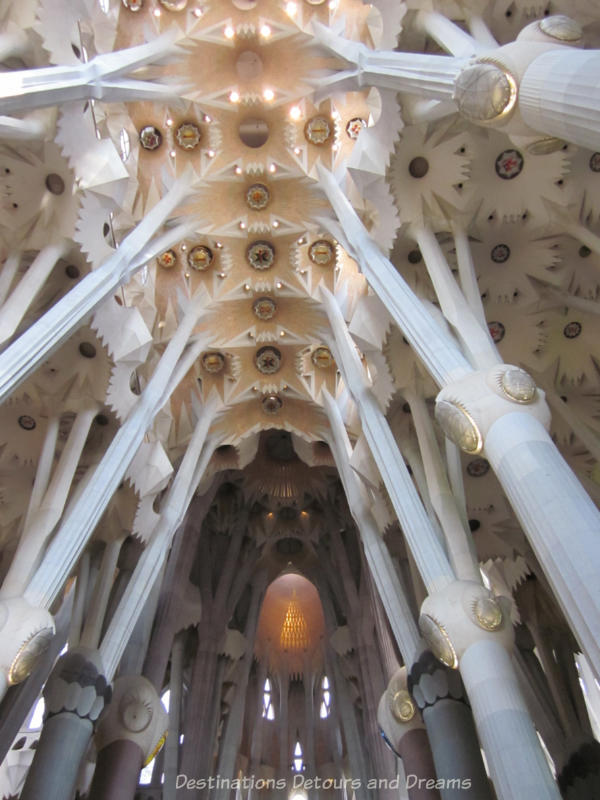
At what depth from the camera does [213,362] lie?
52.7 ft

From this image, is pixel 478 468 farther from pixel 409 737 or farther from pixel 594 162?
pixel 594 162

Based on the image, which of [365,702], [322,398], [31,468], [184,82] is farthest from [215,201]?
[365,702]

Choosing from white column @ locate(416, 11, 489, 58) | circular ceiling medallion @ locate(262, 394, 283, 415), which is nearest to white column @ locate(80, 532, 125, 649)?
circular ceiling medallion @ locate(262, 394, 283, 415)

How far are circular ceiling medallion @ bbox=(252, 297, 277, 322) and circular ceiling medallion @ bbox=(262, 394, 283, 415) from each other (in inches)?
86.0

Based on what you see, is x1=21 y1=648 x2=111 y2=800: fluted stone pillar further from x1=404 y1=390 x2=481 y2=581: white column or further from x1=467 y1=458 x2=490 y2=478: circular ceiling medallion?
x1=467 y1=458 x2=490 y2=478: circular ceiling medallion

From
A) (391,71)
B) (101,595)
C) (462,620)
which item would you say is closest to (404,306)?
(391,71)

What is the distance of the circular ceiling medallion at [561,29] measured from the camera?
5613 mm

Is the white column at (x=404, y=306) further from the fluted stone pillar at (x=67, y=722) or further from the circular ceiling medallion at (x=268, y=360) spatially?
the fluted stone pillar at (x=67, y=722)

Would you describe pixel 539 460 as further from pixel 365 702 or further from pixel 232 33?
pixel 365 702

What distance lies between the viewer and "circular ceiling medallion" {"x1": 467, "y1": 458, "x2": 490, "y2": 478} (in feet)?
41.4

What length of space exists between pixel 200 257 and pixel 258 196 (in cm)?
180

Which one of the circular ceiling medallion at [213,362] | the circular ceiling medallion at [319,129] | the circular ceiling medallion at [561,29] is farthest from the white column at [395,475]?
the circular ceiling medallion at [561,29]

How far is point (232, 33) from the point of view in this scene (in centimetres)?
1261

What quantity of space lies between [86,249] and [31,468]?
462 cm
